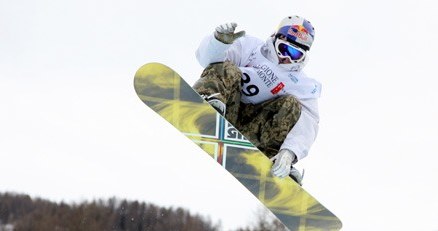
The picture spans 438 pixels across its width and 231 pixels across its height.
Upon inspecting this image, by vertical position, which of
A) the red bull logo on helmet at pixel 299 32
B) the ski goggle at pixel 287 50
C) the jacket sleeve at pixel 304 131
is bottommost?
the jacket sleeve at pixel 304 131

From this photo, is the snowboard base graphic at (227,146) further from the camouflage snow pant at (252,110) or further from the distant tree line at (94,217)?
the distant tree line at (94,217)

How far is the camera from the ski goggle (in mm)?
5984

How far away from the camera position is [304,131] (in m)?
6.00

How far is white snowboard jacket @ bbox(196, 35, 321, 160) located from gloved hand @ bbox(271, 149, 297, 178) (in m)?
0.06

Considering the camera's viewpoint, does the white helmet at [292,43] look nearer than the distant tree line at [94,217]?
Yes

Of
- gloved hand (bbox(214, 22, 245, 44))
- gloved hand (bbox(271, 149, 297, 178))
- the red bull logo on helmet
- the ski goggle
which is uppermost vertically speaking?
the red bull logo on helmet

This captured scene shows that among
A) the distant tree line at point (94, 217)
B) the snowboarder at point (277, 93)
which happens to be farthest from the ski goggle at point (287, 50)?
the distant tree line at point (94, 217)

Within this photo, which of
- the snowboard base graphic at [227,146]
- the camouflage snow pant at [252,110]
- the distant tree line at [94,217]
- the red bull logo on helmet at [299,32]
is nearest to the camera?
the snowboard base graphic at [227,146]

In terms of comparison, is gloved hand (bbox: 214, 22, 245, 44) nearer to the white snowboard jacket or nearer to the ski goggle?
the white snowboard jacket

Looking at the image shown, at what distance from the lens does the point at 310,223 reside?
601 centimetres

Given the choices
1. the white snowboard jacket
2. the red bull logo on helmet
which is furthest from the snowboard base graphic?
the red bull logo on helmet

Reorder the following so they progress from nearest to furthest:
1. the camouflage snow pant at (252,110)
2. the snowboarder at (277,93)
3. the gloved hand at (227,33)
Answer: the gloved hand at (227,33), the camouflage snow pant at (252,110), the snowboarder at (277,93)

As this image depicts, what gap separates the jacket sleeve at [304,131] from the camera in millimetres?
5918

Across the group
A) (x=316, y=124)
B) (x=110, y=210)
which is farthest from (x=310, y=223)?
(x=110, y=210)
